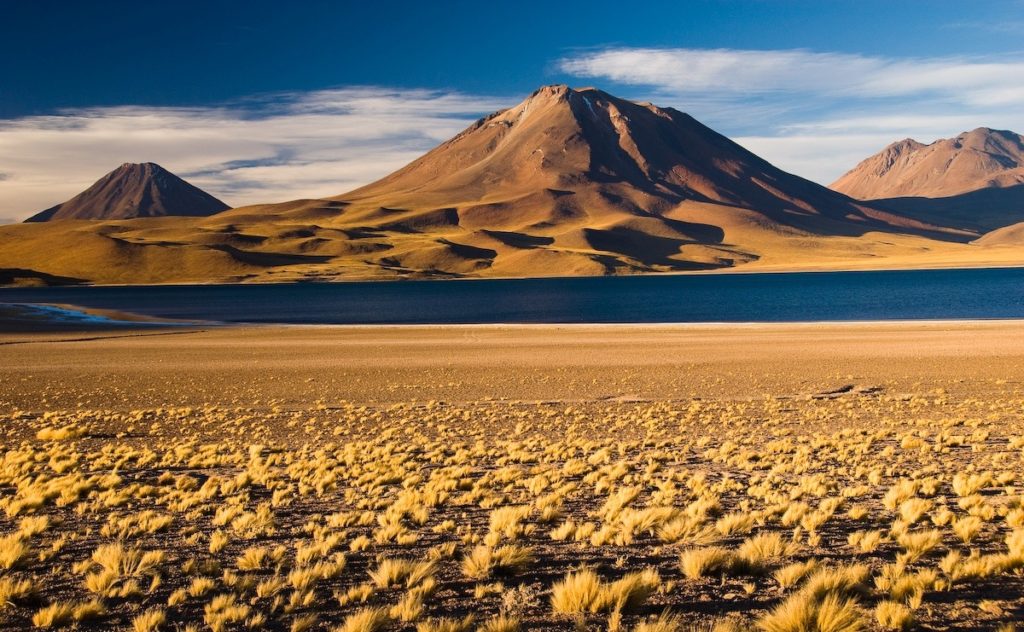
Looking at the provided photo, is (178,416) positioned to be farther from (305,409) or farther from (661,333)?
(661,333)

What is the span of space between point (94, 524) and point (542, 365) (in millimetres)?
25837

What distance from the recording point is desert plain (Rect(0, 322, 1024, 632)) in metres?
7.07

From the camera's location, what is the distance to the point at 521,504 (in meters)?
11.6

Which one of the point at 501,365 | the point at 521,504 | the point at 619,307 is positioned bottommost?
the point at 501,365

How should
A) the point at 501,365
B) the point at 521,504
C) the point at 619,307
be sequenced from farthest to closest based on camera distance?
the point at 619,307 < the point at 501,365 < the point at 521,504

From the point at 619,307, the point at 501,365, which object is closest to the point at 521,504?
the point at 501,365

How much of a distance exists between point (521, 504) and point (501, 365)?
2417cm

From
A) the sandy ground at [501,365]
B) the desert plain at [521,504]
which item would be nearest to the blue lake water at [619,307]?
the sandy ground at [501,365]

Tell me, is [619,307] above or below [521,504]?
above

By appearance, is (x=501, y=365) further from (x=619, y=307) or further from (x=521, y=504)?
(x=619, y=307)

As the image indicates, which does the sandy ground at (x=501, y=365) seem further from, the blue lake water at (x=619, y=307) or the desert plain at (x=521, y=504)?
the blue lake water at (x=619, y=307)

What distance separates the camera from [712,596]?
733cm

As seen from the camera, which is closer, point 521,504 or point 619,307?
point 521,504

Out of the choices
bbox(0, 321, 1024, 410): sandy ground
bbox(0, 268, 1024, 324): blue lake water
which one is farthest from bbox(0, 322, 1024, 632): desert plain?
bbox(0, 268, 1024, 324): blue lake water
